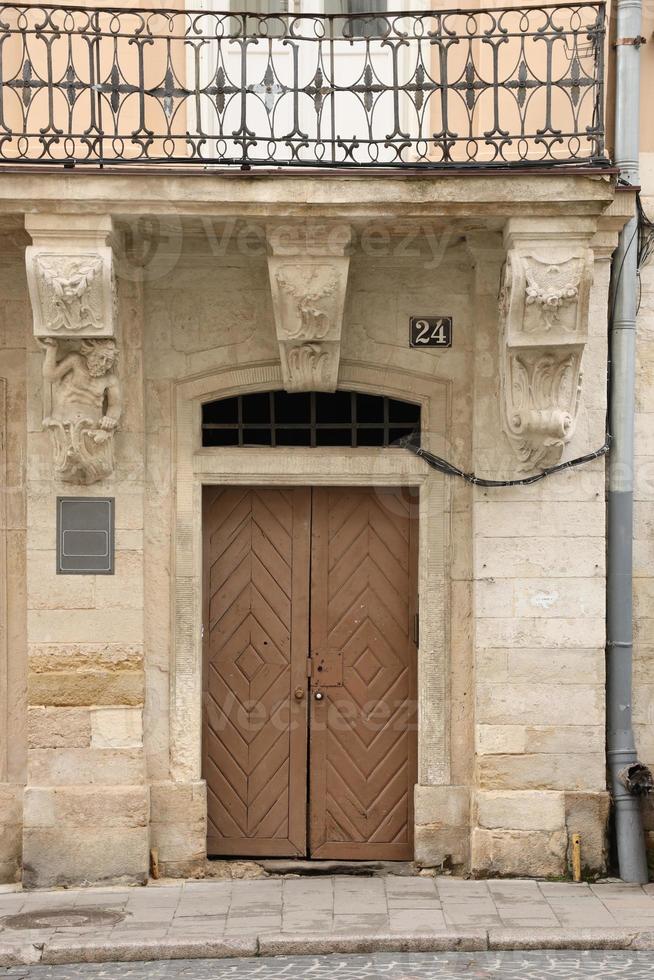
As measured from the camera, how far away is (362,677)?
8.75 metres

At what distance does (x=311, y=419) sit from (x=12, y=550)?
2119 mm

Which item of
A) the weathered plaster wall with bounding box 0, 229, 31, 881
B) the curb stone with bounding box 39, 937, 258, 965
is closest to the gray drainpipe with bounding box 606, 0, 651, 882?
the curb stone with bounding box 39, 937, 258, 965

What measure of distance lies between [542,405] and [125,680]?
3.13 meters

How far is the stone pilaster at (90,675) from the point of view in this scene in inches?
322

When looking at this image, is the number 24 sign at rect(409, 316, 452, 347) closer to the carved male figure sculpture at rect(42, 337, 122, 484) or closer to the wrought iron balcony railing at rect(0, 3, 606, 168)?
the wrought iron balcony railing at rect(0, 3, 606, 168)

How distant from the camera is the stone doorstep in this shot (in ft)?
22.9

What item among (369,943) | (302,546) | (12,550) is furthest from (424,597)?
(12,550)

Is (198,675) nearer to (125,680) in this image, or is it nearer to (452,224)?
(125,680)

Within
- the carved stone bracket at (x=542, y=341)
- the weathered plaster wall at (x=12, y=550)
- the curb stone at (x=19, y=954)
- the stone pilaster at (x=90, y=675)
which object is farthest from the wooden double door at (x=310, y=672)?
the curb stone at (x=19, y=954)

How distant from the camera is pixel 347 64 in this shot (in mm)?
8422

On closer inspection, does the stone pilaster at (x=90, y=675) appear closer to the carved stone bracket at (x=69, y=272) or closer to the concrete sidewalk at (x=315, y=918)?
the concrete sidewalk at (x=315, y=918)

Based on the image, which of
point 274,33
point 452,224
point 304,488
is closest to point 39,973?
point 304,488

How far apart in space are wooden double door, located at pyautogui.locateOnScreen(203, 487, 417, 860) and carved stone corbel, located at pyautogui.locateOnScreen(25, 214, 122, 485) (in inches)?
40.8

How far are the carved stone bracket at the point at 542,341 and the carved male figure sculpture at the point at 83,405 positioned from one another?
2.41m
